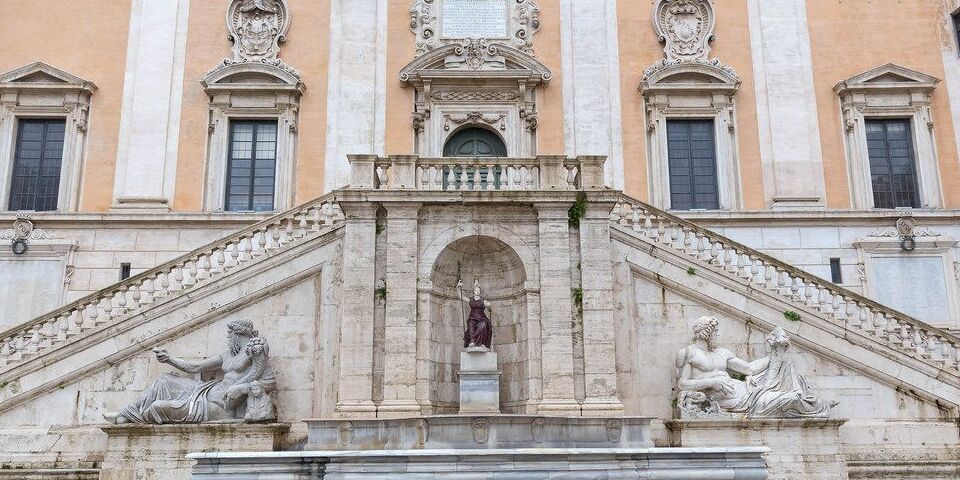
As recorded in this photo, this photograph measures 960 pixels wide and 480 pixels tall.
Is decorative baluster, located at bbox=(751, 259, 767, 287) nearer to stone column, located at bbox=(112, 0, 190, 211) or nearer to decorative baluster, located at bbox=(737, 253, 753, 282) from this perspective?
decorative baluster, located at bbox=(737, 253, 753, 282)

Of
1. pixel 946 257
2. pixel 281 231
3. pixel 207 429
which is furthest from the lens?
pixel 946 257

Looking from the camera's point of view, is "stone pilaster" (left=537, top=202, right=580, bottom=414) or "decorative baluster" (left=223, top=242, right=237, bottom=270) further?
"decorative baluster" (left=223, top=242, right=237, bottom=270)

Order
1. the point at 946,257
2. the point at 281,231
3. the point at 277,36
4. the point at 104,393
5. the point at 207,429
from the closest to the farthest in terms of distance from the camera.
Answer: the point at 207,429, the point at 104,393, the point at 281,231, the point at 946,257, the point at 277,36

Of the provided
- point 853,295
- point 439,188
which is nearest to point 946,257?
point 853,295

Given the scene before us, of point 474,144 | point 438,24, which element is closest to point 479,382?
point 474,144

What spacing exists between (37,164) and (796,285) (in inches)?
684

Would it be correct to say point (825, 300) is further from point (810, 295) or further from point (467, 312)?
point (467, 312)

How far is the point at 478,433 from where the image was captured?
42.8ft

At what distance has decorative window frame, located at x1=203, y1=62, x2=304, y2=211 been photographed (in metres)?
21.0

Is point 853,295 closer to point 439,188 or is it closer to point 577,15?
point 439,188

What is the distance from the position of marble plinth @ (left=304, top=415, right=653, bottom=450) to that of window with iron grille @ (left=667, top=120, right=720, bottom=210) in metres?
8.75

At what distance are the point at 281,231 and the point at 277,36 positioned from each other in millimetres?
7978

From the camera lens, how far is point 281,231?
1570 cm

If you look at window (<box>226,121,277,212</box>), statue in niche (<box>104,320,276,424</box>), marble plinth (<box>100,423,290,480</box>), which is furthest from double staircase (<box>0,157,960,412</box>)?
window (<box>226,121,277,212</box>)
